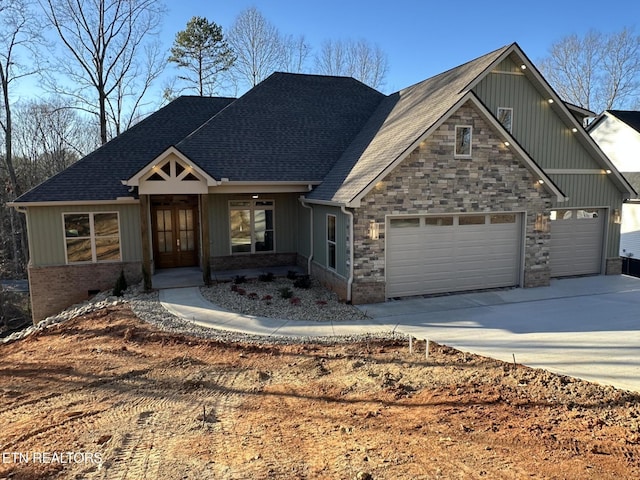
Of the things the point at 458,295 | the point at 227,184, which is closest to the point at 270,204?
the point at 227,184

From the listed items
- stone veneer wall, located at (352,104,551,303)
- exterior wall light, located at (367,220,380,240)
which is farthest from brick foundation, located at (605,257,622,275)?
exterior wall light, located at (367,220,380,240)

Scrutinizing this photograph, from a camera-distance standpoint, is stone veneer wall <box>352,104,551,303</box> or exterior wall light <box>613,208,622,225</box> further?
exterior wall light <box>613,208,622,225</box>

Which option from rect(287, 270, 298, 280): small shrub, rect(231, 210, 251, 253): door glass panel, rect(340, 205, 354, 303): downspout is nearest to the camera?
rect(340, 205, 354, 303): downspout

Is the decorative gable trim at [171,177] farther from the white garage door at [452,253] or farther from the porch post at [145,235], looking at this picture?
the white garage door at [452,253]

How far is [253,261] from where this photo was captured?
15.9 m

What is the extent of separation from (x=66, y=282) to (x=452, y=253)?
12.1m

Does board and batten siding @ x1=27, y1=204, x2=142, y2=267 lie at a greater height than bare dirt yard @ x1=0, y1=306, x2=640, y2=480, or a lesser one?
greater

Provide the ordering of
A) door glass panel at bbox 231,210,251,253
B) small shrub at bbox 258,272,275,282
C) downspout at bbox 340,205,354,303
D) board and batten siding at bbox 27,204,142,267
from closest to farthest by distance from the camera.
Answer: downspout at bbox 340,205,354,303
board and batten siding at bbox 27,204,142,267
small shrub at bbox 258,272,275,282
door glass panel at bbox 231,210,251,253

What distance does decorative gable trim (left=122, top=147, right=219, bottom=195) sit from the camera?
1195 centimetres

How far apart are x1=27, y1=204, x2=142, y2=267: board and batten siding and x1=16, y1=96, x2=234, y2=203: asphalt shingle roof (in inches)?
16.3

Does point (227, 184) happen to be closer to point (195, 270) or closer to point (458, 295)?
point (195, 270)

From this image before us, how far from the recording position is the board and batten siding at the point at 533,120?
13750mm

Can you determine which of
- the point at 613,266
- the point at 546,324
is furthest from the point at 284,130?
the point at 613,266

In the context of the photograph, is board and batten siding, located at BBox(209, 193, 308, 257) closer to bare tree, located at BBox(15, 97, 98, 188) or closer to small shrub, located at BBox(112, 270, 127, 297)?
small shrub, located at BBox(112, 270, 127, 297)
